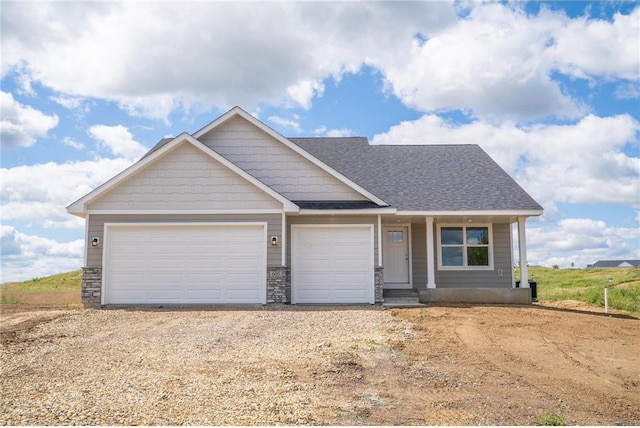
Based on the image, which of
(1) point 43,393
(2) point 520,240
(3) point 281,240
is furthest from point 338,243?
(1) point 43,393

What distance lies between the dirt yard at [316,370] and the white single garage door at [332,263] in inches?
114

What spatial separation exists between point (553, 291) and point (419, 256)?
30.4 feet

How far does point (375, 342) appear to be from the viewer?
9.48 meters

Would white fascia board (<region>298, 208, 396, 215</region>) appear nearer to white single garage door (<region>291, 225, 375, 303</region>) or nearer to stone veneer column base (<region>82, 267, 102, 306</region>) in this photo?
white single garage door (<region>291, 225, 375, 303</region>)

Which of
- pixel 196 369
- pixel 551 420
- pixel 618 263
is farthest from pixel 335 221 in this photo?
pixel 618 263

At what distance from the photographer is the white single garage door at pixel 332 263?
1554 cm

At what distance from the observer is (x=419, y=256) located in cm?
1817

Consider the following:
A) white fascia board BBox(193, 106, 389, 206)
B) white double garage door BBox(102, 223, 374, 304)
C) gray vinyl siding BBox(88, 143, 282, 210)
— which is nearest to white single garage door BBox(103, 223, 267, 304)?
white double garage door BBox(102, 223, 374, 304)

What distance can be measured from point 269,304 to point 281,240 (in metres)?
A: 1.77

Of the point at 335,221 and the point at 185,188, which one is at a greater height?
the point at 185,188

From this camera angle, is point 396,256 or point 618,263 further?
point 618,263

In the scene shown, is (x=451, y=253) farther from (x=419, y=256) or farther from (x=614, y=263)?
(x=614, y=263)

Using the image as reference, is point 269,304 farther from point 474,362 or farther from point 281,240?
point 474,362

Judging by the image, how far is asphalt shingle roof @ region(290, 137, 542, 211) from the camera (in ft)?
55.4
